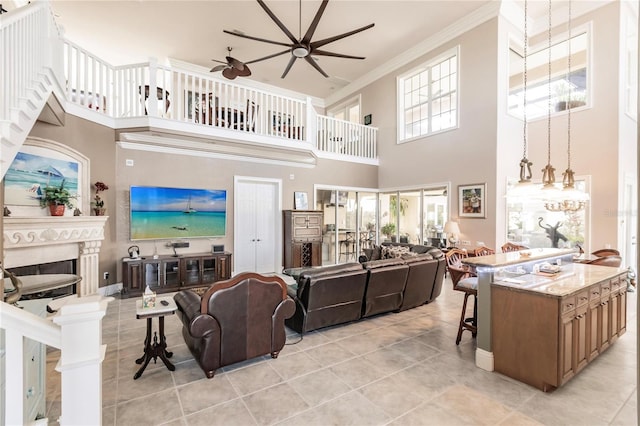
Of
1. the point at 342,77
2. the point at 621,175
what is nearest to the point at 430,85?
the point at 342,77

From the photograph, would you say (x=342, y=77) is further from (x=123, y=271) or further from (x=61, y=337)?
(x=61, y=337)

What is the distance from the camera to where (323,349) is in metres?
3.34

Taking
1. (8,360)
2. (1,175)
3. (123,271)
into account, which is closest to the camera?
(8,360)

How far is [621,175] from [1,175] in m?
8.59

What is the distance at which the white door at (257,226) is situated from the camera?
23.1 ft

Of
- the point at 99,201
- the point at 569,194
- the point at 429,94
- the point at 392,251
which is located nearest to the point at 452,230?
the point at 392,251

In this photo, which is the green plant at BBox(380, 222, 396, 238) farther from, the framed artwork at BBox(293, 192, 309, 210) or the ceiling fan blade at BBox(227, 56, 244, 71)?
the ceiling fan blade at BBox(227, 56, 244, 71)

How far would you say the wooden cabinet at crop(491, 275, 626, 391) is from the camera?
2.48 meters

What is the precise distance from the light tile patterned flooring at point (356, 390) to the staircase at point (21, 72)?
203cm

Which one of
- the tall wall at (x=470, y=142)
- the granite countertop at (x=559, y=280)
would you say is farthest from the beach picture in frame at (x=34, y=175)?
the tall wall at (x=470, y=142)

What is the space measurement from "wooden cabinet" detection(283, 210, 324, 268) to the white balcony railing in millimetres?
1851

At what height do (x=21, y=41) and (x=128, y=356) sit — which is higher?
(x=21, y=41)

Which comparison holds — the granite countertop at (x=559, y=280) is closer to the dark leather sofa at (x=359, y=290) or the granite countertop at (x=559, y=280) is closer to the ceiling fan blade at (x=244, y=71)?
the dark leather sofa at (x=359, y=290)

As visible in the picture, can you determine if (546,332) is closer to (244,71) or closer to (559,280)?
(559,280)
